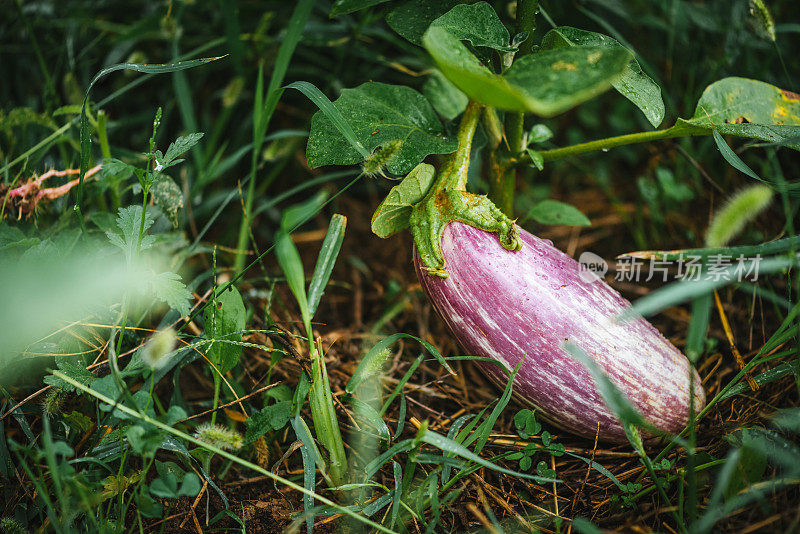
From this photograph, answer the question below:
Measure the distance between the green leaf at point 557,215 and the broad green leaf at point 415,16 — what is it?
474 mm

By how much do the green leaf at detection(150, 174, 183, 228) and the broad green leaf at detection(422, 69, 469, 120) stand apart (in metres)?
0.60

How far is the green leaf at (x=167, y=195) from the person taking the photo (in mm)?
1200

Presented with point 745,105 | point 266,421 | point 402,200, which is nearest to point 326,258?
point 402,200

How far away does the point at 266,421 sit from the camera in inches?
38.2

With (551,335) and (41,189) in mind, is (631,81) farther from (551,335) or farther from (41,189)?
(41,189)

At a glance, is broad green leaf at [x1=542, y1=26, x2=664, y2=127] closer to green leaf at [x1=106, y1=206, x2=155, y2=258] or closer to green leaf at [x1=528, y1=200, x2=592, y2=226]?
green leaf at [x1=528, y1=200, x2=592, y2=226]

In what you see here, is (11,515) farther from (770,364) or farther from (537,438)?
(770,364)

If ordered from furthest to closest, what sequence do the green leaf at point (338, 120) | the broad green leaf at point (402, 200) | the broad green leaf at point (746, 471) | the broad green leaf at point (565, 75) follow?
the broad green leaf at point (402, 200)
the green leaf at point (338, 120)
the broad green leaf at point (746, 471)
the broad green leaf at point (565, 75)

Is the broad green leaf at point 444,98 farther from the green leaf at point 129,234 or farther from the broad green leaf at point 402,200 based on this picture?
the green leaf at point 129,234

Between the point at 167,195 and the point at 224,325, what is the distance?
365 millimetres

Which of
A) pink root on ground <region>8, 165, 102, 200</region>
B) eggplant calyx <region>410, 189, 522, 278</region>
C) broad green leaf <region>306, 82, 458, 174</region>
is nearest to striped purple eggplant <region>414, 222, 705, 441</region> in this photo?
eggplant calyx <region>410, 189, 522, 278</region>

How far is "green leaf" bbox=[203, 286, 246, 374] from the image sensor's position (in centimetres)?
101

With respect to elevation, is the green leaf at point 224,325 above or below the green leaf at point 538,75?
below

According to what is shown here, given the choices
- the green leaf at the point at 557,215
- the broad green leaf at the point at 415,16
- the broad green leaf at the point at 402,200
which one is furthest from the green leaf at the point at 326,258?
the green leaf at the point at 557,215
